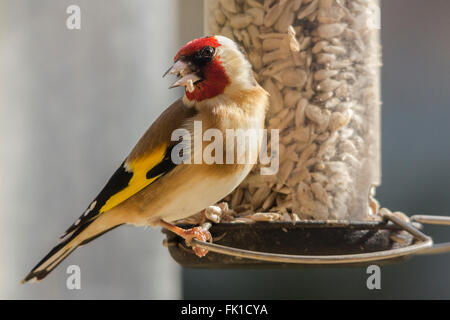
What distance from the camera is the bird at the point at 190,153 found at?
9.47ft

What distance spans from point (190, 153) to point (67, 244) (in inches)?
25.3

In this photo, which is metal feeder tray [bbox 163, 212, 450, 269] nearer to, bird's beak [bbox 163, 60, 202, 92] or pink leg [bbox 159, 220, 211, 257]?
pink leg [bbox 159, 220, 211, 257]

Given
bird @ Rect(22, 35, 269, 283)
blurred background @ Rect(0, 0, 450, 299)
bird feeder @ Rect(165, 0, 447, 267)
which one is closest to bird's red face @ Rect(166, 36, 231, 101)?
bird @ Rect(22, 35, 269, 283)

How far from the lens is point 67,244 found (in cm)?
315

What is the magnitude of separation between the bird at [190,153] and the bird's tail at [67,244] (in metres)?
0.01

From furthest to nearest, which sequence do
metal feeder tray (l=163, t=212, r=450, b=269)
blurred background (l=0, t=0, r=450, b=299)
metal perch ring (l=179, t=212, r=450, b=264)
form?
blurred background (l=0, t=0, r=450, b=299), metal feeder tray (l=163, t=212, r=450, b=269), metal perch ring (l=179, t=212, r=450, b=264)

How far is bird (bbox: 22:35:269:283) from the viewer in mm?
2887

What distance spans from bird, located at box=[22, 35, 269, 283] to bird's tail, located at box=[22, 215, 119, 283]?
1 centimetres

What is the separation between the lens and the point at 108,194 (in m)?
3.04

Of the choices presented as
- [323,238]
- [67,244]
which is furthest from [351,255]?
[67,244]

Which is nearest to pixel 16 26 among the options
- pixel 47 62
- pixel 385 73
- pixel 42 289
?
pixel 47 62

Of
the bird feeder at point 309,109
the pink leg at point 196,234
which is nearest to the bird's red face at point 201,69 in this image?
the bird feeder at point 309,109

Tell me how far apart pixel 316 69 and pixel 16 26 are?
5.46ft

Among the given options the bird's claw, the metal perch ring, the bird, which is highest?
the bird
